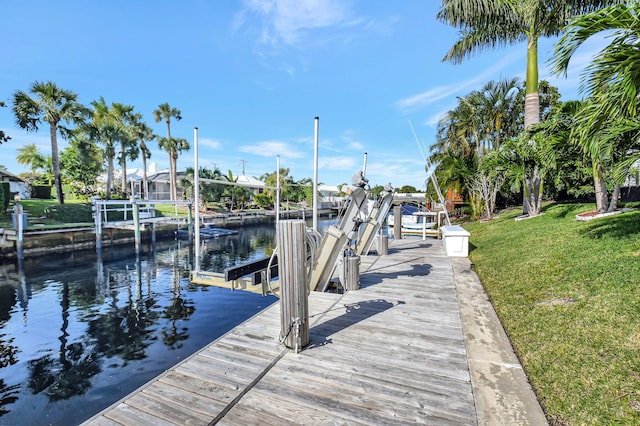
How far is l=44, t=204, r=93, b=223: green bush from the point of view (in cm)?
2217

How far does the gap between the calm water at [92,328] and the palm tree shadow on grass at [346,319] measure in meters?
3.79

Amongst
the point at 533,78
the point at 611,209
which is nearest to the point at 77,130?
the point at 533,78

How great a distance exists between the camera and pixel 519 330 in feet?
15.4

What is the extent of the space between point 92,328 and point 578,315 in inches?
439

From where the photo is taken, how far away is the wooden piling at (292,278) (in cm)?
378

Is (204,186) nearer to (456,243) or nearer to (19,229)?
(19,229)

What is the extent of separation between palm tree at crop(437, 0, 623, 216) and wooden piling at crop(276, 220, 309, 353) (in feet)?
45.7

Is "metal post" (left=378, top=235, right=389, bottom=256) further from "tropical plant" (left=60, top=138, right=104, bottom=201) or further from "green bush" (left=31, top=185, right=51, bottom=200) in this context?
"green bush" (left=31, top=185, right=51, bottom=200)

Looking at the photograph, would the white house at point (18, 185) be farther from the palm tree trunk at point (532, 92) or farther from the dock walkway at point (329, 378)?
the palm tree trunk at point (532, 92)

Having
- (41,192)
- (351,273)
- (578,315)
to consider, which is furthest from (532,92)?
(41,192)

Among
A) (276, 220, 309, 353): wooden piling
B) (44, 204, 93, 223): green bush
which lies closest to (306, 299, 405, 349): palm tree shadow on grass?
(276, 220, 309, 353): wooden piling

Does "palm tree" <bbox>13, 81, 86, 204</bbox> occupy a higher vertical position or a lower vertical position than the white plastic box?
higher

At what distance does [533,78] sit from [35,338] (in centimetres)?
2131

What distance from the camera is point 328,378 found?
3.33 m
